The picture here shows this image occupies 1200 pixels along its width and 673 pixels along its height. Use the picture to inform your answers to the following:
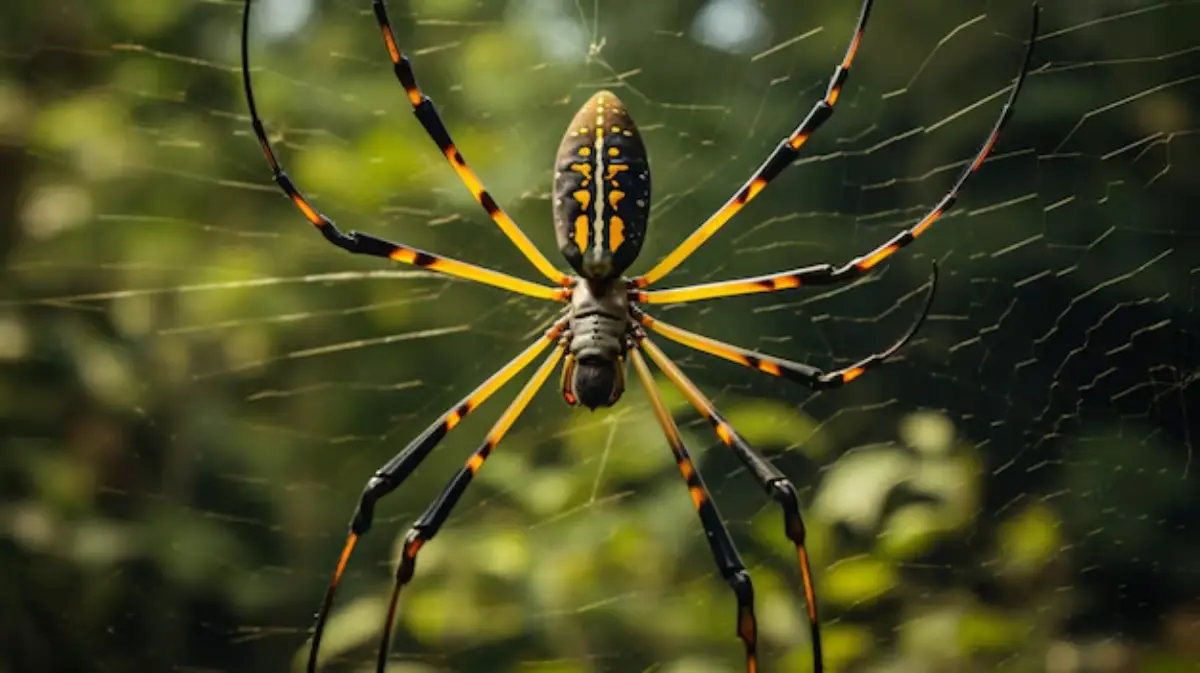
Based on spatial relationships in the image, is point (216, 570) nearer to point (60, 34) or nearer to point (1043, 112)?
point (60, 34)

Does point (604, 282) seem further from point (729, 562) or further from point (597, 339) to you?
point (729, 562)

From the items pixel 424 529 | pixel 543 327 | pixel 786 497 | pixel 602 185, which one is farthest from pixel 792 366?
pixel 543 327

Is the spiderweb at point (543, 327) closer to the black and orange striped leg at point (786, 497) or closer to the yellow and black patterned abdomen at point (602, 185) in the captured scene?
the black and orange striped leg at point (786, 497)

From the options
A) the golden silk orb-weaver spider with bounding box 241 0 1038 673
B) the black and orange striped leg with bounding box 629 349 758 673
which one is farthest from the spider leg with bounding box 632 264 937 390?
the black and orange striped leg with bounding box 629 349 758 673

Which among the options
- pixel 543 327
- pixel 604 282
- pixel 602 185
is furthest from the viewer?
pixel 543 327

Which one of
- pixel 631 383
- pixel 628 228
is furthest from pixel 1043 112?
pixel 628 228
